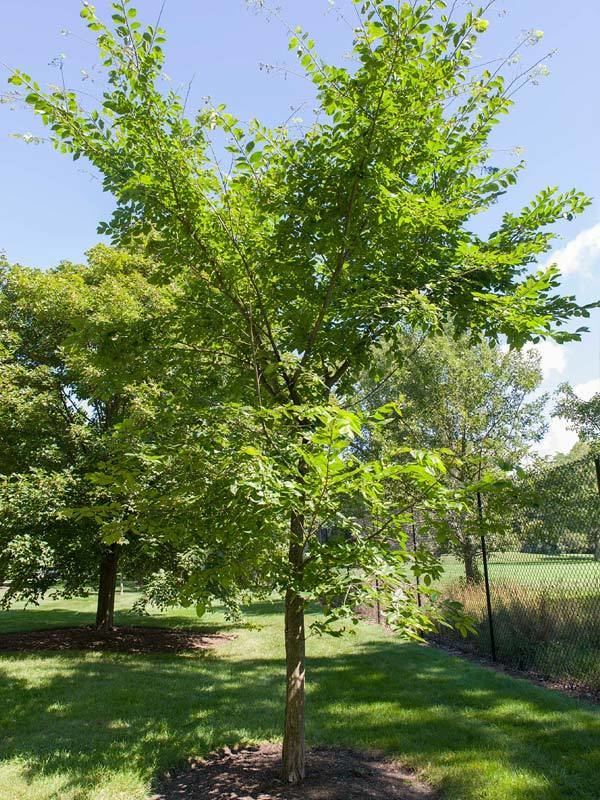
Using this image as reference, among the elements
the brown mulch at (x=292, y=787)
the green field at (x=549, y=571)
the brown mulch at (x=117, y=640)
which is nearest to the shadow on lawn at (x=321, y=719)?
the brown mulch at (x=292, y=787)

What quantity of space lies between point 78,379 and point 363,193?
914 cm

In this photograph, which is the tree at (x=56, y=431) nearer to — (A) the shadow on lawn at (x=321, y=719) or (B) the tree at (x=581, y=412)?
(A) the shadow on lawn at (x=321, y=719)

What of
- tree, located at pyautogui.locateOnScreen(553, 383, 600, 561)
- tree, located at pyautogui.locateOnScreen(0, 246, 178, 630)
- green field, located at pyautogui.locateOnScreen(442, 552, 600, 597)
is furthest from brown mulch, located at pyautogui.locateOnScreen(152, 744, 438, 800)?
tree, located at pyautogui.locateOnScreen(553, 383, 600, 561)

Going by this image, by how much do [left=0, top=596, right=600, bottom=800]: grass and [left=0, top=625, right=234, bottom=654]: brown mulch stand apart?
5.16ft

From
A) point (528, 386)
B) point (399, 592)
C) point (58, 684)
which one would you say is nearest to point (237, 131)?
point (399, 592)

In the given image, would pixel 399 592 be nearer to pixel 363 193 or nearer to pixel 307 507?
pixel 307 507

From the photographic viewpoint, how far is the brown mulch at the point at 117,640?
1055cm

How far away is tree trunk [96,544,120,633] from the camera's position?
11086mm

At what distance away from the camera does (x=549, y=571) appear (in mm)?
7520

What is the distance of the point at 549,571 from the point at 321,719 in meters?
3.90

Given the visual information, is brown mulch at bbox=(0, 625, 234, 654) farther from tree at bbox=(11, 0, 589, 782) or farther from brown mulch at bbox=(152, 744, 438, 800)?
tree at bbox=(11, 0, 589, 782)

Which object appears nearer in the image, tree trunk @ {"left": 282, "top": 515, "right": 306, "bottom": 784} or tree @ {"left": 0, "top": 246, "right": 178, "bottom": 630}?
tree trunk @ {"left": 282, "top": 515, "right": 306, "bottom": 784}

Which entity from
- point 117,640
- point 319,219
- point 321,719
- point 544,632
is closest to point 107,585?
point 117,640

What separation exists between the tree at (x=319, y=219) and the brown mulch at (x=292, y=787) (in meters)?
0.23
